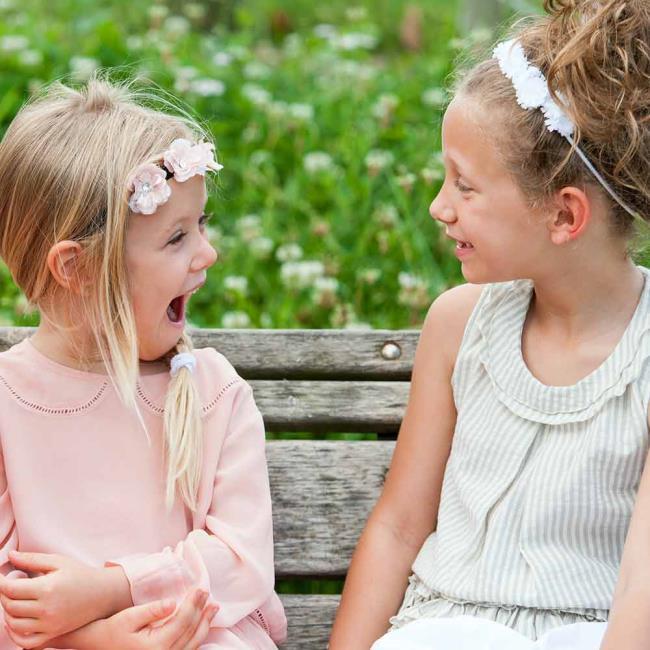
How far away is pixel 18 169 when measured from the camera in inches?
80.7

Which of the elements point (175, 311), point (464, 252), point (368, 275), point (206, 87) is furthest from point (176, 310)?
point (206, 87)

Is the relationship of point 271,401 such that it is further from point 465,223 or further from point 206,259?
point 465,223

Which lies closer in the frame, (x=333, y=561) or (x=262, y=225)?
(x=333, y=561)

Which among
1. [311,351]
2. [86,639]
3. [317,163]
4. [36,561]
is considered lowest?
[86,639]

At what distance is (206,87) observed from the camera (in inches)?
170

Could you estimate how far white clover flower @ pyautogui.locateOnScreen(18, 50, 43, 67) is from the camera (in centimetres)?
457

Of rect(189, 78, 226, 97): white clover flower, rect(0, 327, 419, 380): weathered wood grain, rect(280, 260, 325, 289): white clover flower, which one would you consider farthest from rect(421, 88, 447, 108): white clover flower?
rect(0, 327, 419, 380): weathered wood grain

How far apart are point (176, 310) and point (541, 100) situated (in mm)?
698

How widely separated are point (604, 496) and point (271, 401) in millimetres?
702

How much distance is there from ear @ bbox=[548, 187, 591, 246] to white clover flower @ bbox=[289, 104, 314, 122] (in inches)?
90.5

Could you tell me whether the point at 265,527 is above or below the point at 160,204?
below

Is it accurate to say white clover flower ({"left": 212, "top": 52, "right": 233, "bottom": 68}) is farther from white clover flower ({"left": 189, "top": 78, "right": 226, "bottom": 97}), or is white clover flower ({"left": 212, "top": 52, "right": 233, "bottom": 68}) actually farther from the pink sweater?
the pink sweater

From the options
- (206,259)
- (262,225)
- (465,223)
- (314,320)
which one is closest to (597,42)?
(465,223)

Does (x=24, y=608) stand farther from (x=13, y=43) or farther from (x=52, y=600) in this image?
(x=13, y=43)
